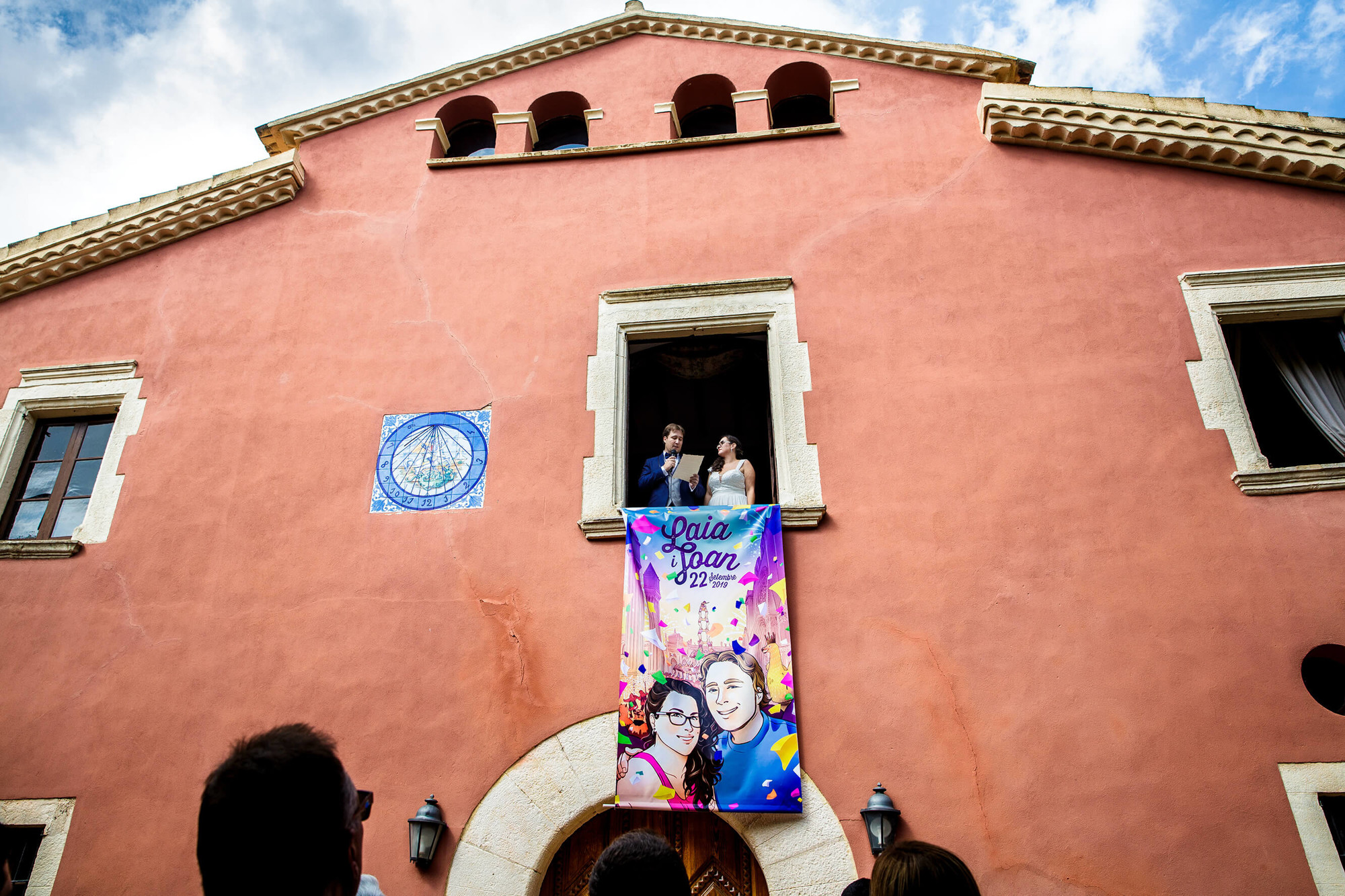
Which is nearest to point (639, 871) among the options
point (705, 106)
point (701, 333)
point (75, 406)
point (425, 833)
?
point (425, 833)

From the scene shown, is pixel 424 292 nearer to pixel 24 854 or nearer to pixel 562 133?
pixel 562 133

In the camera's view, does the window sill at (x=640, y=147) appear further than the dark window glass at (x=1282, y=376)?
Yes

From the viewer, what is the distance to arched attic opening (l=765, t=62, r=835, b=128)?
6738mm

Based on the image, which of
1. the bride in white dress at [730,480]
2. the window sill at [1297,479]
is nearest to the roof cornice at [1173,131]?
the window sill at [1297,479]

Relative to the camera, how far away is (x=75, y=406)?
6.18 m

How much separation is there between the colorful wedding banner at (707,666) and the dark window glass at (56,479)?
150 inches

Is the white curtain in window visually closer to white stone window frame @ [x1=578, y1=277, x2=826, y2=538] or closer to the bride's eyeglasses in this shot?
white stone window frame @ [x1=578, y1=277, x2=826, y2=538]

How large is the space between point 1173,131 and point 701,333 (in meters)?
3.28

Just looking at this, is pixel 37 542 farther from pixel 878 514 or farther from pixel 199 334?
pixel 878 514

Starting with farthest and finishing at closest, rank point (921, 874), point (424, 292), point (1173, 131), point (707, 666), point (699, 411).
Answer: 1. point (699, 411)
2. point (424, 292)
3. point (1173, 131)
4. point (707, 666)
5. point (921, 874)

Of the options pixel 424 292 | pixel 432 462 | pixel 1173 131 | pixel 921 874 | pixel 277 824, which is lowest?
pixel 921 874

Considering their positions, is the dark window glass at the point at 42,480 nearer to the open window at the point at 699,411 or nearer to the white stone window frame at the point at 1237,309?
the open window at the point at 699,411

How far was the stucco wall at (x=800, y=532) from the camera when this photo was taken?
4.31 meters

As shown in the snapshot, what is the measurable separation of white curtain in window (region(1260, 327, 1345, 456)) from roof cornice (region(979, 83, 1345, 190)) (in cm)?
→ 102
